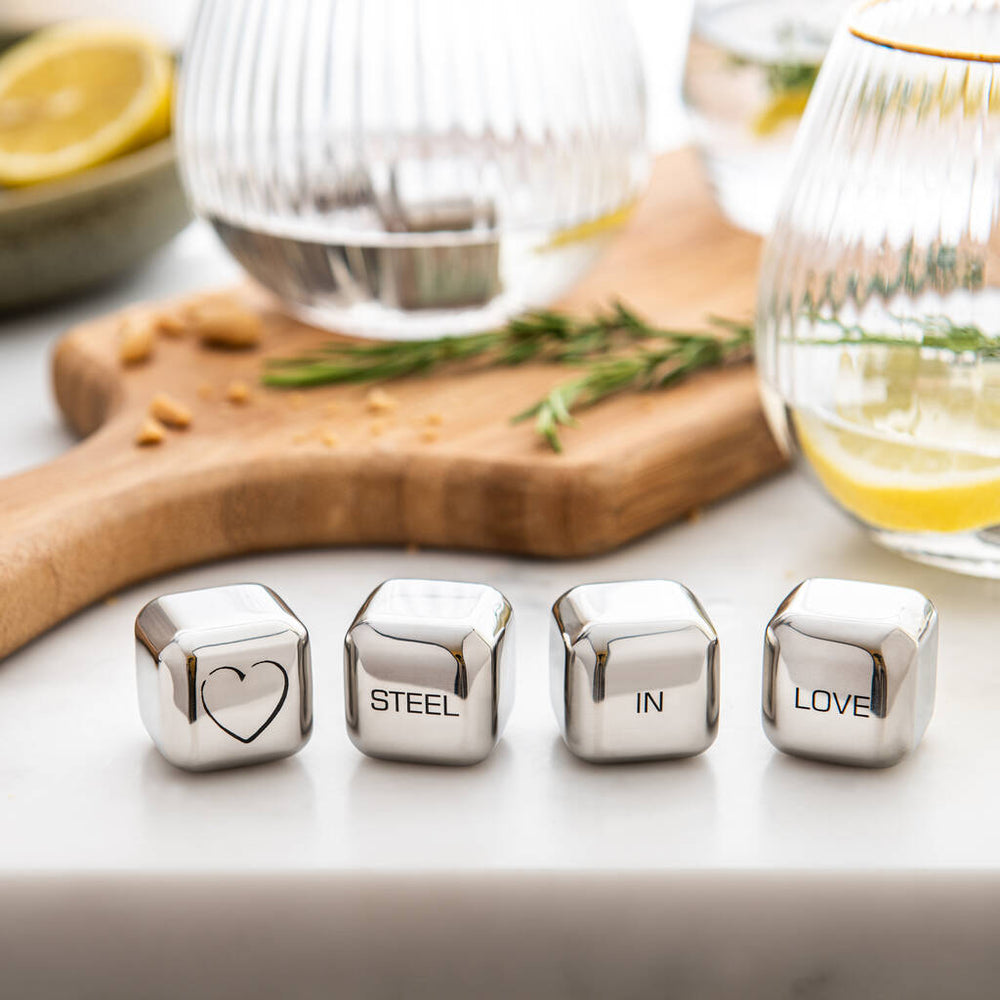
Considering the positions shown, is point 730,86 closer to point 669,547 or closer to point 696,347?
point 696,347

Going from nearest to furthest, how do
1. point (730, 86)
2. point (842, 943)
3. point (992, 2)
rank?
point (842, 943), point (992, 2), point (730, 86)

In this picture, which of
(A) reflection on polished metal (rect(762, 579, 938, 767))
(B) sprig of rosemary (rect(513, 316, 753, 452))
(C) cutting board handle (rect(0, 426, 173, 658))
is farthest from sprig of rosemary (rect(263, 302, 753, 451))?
(A) reflection on polished metal (rect(762, 579, 938, 767))

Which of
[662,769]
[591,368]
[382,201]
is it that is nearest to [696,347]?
[591,368]

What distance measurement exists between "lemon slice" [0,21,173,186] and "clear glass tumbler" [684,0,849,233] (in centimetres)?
35

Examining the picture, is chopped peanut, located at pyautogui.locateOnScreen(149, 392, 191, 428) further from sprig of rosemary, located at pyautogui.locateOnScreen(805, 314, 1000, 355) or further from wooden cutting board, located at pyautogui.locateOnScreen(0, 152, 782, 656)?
sprig of rosemary, located at pyautogui.locateOnScreen(805, 314, 1000, 355)

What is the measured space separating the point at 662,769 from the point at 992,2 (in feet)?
1.20

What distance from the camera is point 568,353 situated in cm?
74

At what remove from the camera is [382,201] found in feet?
2.47

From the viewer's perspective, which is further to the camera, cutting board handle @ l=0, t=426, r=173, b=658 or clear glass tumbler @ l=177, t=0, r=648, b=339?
clear glass tumbler @ l=177, t=0, r=648, b=339

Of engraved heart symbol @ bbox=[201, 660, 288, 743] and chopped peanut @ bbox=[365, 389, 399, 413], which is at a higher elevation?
engraved heart symbol @ bbox=[201, 660, 288, 743]

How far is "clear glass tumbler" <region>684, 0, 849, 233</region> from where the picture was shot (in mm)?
839

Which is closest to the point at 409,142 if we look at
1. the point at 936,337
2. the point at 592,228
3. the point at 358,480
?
the point at 592,228

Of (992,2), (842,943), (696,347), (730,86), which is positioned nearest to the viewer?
(842,943)

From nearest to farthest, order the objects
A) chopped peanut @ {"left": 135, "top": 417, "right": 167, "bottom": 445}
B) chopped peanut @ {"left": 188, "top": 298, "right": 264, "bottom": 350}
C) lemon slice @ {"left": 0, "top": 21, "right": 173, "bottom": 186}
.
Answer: chopped peanut @ {"left": 135, "top": 417, "right": 167, "bottom": 445}, chopped peanut @ {"left": 188, "top": 298, "right": 264, "bottom": 350}, lemon slice @ {"left": 0, "top": 21, "right": 173, "bottom": 186}
